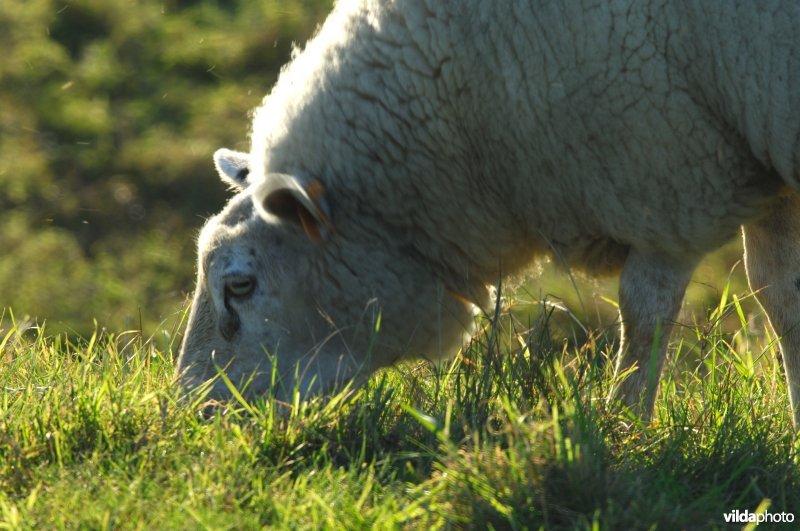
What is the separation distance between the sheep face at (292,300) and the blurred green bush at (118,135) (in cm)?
309

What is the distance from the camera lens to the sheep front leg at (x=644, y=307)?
3.59 metres

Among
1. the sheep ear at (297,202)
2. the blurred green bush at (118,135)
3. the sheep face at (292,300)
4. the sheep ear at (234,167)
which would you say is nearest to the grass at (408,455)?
the sheep face at (292,300)

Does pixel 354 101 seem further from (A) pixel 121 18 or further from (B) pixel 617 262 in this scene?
(A) pixel 121 18

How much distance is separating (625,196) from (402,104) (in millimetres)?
750

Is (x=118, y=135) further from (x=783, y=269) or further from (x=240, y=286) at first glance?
(x=783, y=269)

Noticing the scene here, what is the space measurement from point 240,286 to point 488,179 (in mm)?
878

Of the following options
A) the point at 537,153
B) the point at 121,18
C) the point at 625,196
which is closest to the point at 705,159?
the point at 625,196

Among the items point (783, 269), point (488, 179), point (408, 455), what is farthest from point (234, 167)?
point (783, 269)

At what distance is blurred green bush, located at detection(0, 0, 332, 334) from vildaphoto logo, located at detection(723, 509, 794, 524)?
4597mm

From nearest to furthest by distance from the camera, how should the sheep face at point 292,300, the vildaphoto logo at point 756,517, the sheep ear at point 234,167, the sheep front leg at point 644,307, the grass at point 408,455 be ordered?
1. the grass at point 408,455
2. the vildaphoto logo at point 756,517
3. the sheep front leg at point 644,307
4. the sheep face at point 292,300
5. the sheep ear at point 234,167

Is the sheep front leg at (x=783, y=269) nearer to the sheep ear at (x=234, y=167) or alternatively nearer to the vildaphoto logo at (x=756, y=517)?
the vildaphoto logo at (x=756, y=517)

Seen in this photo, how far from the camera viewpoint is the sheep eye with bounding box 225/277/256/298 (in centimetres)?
381

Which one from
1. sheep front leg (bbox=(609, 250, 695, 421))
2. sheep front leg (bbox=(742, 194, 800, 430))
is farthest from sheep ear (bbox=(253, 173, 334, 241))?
sheep front leg (bbox=(742, 194, 800, 430))

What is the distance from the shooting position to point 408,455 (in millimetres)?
2959
